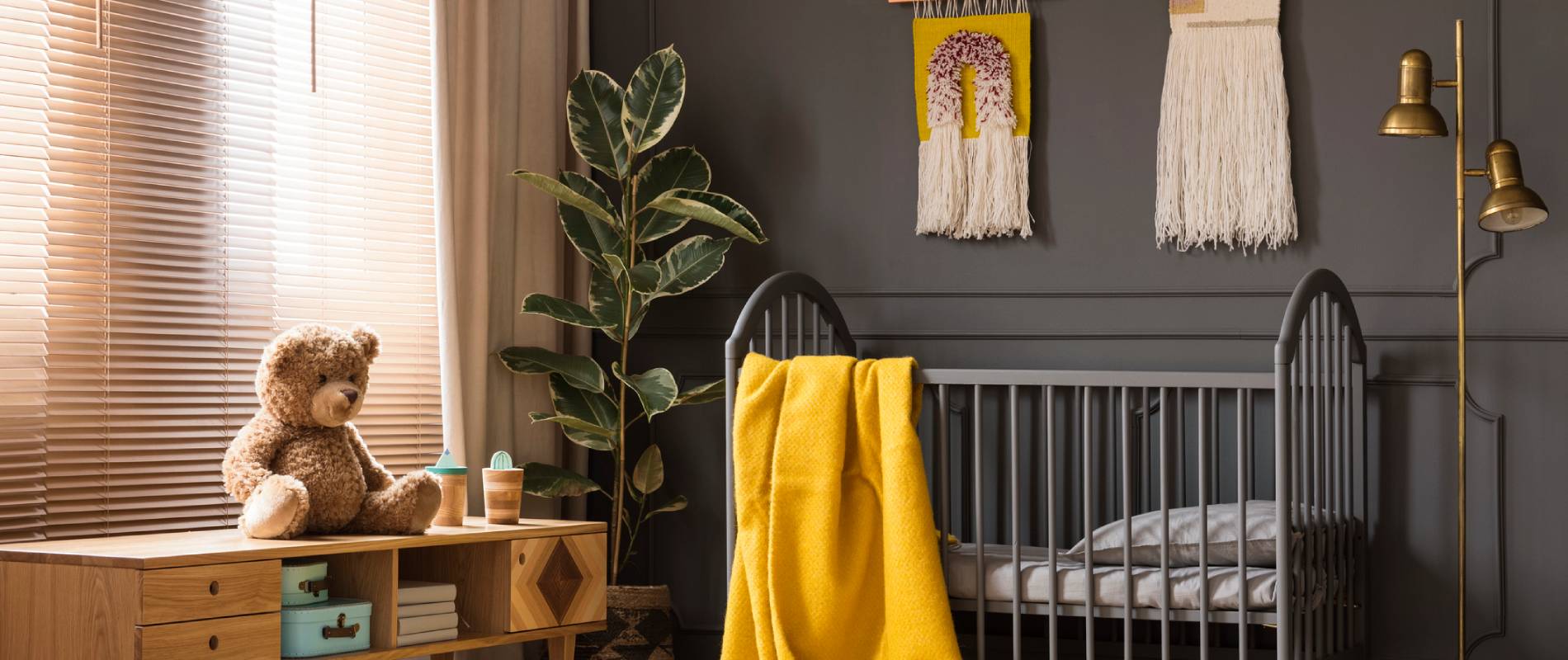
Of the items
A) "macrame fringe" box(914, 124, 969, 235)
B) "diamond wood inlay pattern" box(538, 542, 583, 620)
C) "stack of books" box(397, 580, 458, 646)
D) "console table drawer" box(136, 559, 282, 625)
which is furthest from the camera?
"macrame fringe" box(914, 124, 969, 235)

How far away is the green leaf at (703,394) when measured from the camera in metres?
2.97

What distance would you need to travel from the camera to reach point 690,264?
298 cm

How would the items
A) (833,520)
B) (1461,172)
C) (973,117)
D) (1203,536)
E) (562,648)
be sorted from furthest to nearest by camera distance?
1. (973,117)
2. (562,648)
3. (1461,172)
4. (833,520)
5. (1203,536)

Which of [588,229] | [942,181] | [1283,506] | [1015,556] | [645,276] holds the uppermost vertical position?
[942,181]

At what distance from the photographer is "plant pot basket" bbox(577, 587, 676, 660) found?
3000 millimetres

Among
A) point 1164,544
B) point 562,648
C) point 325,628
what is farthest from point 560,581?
point 1164,544

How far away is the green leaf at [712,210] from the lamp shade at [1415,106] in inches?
48.2

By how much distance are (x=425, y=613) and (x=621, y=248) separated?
96cm

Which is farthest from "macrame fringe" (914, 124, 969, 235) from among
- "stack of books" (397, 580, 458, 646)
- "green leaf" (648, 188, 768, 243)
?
"stack of books" (397, 580, 458, 646)

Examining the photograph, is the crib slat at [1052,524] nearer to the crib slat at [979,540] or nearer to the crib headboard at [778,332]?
the crib slat at [979,540]

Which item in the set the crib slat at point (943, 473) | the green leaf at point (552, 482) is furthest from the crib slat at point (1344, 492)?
the green leaf at point (552, 482)

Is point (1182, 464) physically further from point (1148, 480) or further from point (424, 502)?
point (424, 502)

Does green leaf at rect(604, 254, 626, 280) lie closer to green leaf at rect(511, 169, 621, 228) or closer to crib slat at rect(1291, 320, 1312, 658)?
green leaf at rect(511, 169, 621, 228)

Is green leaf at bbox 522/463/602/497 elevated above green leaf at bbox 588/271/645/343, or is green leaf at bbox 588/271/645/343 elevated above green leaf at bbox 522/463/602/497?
green leaf at bbox 588/271/645/343
